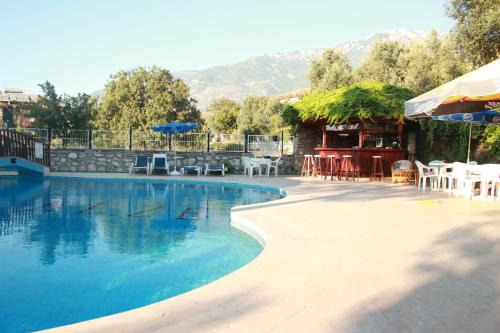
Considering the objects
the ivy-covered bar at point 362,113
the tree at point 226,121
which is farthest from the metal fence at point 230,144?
the tree at point 226,121

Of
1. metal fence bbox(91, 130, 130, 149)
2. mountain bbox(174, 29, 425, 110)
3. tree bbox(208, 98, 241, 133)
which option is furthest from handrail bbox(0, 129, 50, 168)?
mountain bbox(174, 29, 425, 110)

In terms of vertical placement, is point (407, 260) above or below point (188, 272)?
above

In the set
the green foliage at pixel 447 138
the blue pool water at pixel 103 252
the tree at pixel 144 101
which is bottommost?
the blue pool water at pixel 103 252

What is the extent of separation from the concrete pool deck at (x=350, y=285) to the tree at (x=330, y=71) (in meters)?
23.0

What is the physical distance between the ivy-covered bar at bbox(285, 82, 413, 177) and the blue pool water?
19.0 feet

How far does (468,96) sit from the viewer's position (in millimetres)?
4543

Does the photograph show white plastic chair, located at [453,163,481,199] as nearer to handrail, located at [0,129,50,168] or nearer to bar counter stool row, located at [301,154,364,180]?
bar counter stool row, located at [301,154,364,180]

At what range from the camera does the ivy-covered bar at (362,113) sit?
1395cm

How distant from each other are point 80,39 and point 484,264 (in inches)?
1081

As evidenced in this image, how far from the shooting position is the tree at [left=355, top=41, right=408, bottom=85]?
27.6 meters

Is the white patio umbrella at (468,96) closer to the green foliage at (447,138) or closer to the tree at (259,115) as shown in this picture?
the green foliage at (447,138)

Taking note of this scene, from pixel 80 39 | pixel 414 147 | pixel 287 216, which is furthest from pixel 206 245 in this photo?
pixel 80 39

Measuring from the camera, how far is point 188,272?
4.69 m

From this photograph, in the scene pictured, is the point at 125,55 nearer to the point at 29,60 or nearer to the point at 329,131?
the point at 29,60
